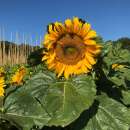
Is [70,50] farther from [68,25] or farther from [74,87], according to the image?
[74,87]

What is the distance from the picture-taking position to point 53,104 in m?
2.93

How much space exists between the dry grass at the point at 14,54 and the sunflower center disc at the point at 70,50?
1955 centimetres

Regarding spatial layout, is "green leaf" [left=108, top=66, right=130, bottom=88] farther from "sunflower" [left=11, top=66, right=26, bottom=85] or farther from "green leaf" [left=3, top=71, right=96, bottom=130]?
"sunflower" [left=11, top=66, right=26, bottom=85]

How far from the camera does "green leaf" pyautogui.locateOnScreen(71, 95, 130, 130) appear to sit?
3145 millimetres

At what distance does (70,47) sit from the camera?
3.26 m

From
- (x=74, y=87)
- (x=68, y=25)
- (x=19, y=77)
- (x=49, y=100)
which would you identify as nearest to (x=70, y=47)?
(x=68, y=25)

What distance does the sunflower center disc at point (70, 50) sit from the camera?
3.27 meters

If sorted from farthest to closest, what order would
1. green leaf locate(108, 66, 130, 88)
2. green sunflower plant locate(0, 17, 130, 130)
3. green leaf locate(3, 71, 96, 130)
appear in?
green leaf locate(108, 66, 130, 88) → green sunflower plant locate(0, 17, 130, 130) → green leaf locate(3, 71, 96, 130)

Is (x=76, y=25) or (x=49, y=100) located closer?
(x=49, y=100)

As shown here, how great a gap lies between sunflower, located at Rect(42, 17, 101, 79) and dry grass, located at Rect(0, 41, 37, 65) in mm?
19558

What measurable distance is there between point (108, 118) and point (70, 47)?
0.52m

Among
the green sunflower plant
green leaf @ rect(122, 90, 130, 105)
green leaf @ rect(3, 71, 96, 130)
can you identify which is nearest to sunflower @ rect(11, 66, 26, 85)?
the green sunflower plant

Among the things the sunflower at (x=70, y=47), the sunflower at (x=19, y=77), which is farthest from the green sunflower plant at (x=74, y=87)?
the sunflower at (x=19, y=77)

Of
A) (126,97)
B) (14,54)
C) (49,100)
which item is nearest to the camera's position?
(49,100)
